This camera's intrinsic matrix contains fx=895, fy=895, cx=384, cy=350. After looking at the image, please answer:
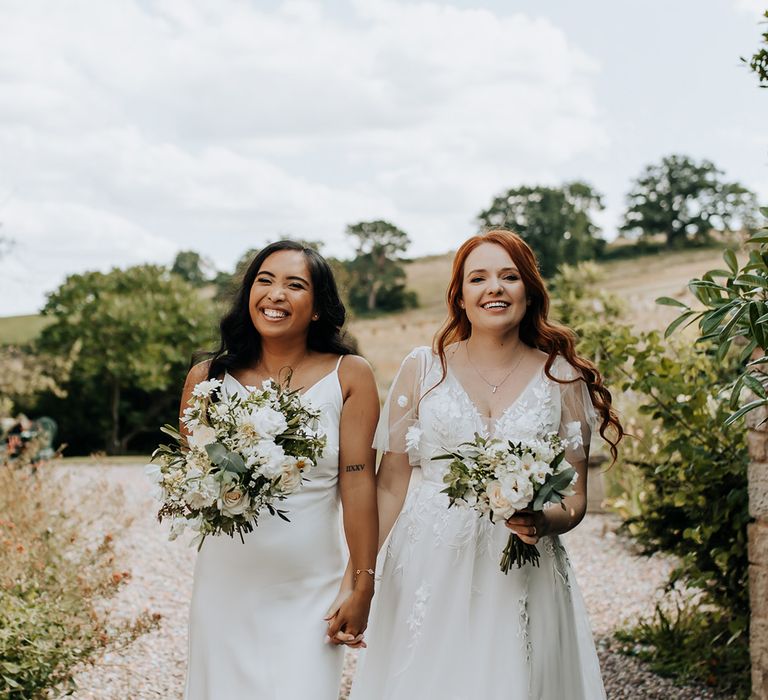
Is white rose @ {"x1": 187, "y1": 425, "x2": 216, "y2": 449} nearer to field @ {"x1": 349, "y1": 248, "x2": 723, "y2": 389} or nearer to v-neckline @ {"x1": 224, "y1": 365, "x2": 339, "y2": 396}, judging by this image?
v-neckline @ {"x1": 224, "y1": 365, "x2": 339, "y2": 396}

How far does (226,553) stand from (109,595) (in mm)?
2167

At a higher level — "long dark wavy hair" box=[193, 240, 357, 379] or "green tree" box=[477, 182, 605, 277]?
"green tree" box=[477, 182, 605, 277]

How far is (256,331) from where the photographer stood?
3.68m

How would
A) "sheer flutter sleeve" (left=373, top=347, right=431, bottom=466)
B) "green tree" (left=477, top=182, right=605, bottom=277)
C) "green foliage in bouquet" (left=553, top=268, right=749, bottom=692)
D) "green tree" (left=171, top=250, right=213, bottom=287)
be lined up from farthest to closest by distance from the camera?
"green tree" (left=171, top=250, right=213, bottom=287) → "green tree" (left=477, top=182, right=605, bottom=277) → "green foliage in bouquet" (left=553, top=268, right=749, bottom=692) → "sheer flutter sleeve" (left=373, top=347, right=431, bottom=466)

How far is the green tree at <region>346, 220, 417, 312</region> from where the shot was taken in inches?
1281

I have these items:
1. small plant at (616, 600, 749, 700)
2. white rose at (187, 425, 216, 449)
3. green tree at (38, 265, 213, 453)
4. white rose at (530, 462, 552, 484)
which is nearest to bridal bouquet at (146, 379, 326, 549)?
white rose at (187, 425, 216, 449)

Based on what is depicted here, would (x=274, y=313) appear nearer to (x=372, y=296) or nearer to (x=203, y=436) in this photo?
(x=203, y=436)

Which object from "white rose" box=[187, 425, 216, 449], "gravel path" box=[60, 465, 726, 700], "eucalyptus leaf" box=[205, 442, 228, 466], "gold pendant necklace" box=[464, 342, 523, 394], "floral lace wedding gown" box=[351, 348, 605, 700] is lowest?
"gravel path" box=[60, 465, 726, 700]

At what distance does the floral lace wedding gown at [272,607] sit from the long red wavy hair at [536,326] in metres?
0.81

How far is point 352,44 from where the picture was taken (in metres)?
17.7

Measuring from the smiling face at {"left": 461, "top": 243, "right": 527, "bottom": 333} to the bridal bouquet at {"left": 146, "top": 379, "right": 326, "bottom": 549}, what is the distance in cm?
83

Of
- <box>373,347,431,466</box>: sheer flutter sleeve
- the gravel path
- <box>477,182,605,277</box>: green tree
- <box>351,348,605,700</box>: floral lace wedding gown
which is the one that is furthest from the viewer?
<box>477,182,605,277</box>: green tree

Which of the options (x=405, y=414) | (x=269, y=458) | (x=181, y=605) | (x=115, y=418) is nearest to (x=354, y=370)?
(x=405, y=414)

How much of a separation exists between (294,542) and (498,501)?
33.6 inches
